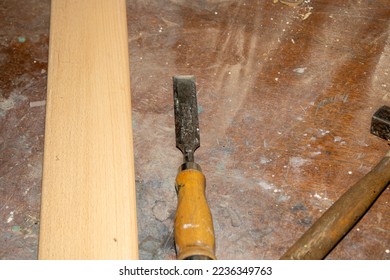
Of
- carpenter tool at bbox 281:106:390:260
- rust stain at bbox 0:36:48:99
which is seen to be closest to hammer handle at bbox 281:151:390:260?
carpenter tool at bbox 281:106:390:260

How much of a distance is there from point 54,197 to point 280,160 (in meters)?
0.57

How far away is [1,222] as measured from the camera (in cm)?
111

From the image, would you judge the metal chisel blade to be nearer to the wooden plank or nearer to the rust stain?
the wooden plank

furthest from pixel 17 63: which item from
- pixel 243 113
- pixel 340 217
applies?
pixel 340 217

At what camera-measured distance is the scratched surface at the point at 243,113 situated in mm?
1119

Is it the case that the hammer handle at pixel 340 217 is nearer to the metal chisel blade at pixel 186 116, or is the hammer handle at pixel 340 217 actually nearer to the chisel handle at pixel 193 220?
the chisel handle at pixel 193 220

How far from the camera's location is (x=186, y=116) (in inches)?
47.9

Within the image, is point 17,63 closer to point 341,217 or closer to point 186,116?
point 186,116

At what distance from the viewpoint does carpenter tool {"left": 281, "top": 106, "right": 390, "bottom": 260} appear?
0.99m

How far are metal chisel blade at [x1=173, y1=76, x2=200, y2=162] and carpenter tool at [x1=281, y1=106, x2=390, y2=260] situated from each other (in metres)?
0.33

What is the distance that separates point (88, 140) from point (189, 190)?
25 centimetres

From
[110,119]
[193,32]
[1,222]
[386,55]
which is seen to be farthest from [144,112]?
[386,55]

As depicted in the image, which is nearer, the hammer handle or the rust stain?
the hammer handle

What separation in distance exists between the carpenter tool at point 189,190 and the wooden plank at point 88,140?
0.11 m
